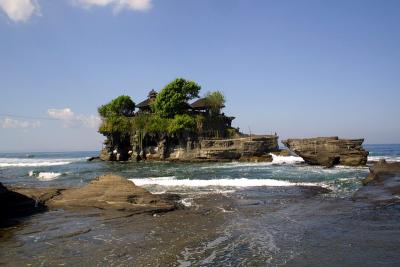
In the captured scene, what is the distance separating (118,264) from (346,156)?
126 ft

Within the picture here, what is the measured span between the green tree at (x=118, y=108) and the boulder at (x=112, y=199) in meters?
53.6

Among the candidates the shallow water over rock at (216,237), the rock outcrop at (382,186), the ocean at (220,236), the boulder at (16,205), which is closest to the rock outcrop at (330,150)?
the rock outcrop at (382,186)

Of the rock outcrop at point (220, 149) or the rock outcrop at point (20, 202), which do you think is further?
the rock outcrop at point (220, 149)

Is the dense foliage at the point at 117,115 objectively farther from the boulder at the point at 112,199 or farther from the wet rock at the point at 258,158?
the boulder at the point at 112,199

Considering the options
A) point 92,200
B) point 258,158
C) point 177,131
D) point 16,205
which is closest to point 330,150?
point 258,158

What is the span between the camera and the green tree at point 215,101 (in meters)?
68.6

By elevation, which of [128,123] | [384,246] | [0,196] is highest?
[128,123]

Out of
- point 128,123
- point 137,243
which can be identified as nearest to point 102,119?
point 128,123

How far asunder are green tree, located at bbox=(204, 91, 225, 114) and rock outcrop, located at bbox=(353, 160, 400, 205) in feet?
140

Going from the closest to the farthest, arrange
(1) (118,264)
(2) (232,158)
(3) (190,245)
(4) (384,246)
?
1. (1) (118,264)
2. (4) (384,246)
3. (3) (190,245)
4. (2) (232,158)

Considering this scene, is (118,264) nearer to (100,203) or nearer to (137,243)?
(137,243)

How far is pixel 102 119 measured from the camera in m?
69.9

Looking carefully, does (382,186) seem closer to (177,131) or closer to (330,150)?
(330,150)

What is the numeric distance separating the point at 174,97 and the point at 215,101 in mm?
8199
